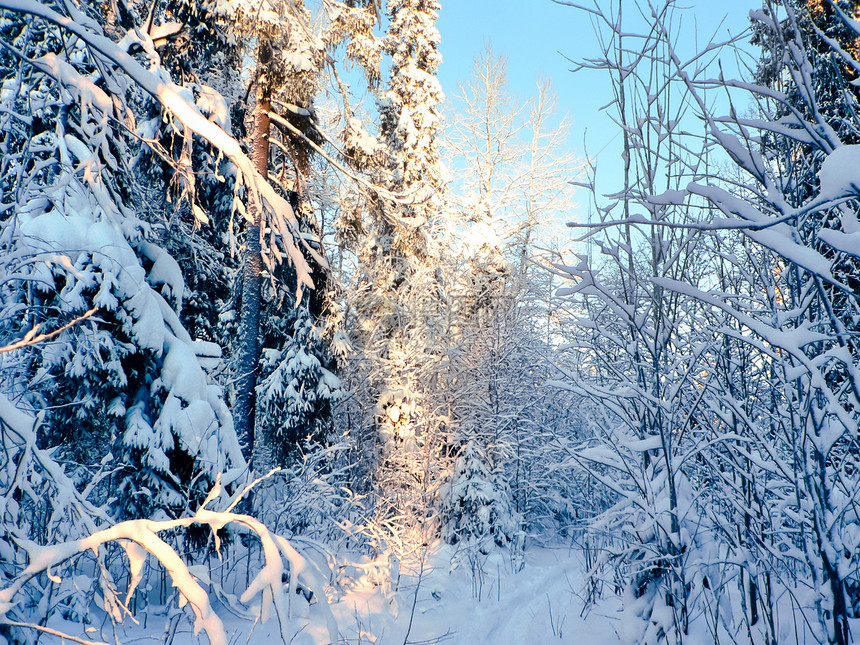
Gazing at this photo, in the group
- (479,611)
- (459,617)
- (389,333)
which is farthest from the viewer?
(389,333)

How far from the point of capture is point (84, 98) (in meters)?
2.34

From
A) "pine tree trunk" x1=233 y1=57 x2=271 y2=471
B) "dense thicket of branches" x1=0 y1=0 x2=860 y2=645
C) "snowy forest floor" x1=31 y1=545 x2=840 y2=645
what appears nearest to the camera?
"dense thicket of branches" x1=0 y1=0 x2=860 y2=645

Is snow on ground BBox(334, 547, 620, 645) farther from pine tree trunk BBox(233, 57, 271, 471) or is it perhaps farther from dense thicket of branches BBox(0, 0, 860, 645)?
pine tree trunk BBox(233, 57, 271, 471)

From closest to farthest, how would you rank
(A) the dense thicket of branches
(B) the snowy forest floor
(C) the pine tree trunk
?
(A) the dense thicket of branches < (B) the snowy forest floor < (C) the pine tree trunk

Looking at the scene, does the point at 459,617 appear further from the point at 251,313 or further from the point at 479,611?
the point at 251,313

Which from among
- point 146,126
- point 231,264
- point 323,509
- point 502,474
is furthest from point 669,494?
point 231,264

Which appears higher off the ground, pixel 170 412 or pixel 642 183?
pixel 642 183

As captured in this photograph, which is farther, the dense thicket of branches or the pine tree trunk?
the pine tree trunk

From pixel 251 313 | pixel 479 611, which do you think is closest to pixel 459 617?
pixel 479 611

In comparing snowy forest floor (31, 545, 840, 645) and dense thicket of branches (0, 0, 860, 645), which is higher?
dense thicket of branches (0, 0, 860, 645)

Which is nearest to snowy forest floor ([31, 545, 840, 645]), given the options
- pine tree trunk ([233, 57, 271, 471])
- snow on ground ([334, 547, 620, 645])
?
snow on ground ([334, 547, 620, 645])

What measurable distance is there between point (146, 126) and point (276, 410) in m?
6.91

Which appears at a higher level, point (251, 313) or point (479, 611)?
point (251, 313)

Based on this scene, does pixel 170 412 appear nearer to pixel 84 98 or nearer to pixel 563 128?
pixel 84 98
